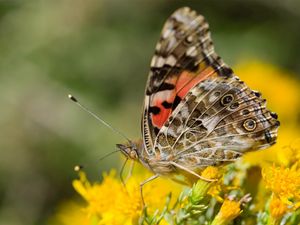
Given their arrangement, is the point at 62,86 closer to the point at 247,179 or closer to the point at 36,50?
the point at 36,50

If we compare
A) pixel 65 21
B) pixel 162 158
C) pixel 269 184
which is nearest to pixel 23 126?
pixel 65 21

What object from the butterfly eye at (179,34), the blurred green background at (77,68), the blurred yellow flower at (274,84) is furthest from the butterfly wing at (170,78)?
the blurred yellow flower at (274,84)

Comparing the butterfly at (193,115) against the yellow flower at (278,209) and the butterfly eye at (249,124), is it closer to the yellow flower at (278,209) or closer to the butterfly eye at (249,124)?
the butterfly eye at (249,124)

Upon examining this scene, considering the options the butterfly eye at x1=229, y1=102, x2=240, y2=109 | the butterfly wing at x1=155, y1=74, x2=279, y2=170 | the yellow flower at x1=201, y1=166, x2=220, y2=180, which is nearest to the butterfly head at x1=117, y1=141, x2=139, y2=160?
the butterfly wing at x1=155, y1=74, x2=279, y2=170

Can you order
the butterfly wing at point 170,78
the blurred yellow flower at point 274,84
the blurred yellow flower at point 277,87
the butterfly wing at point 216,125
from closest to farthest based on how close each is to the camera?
the butterfly wing at point 216,125
the butterfly wing at point 170,78
the blurred yellow flower at point 277,87
the blurred yellow flower at point 274,84

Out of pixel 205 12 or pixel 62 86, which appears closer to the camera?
pixel 62 86

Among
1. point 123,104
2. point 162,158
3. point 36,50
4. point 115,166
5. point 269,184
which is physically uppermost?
point 36,50
